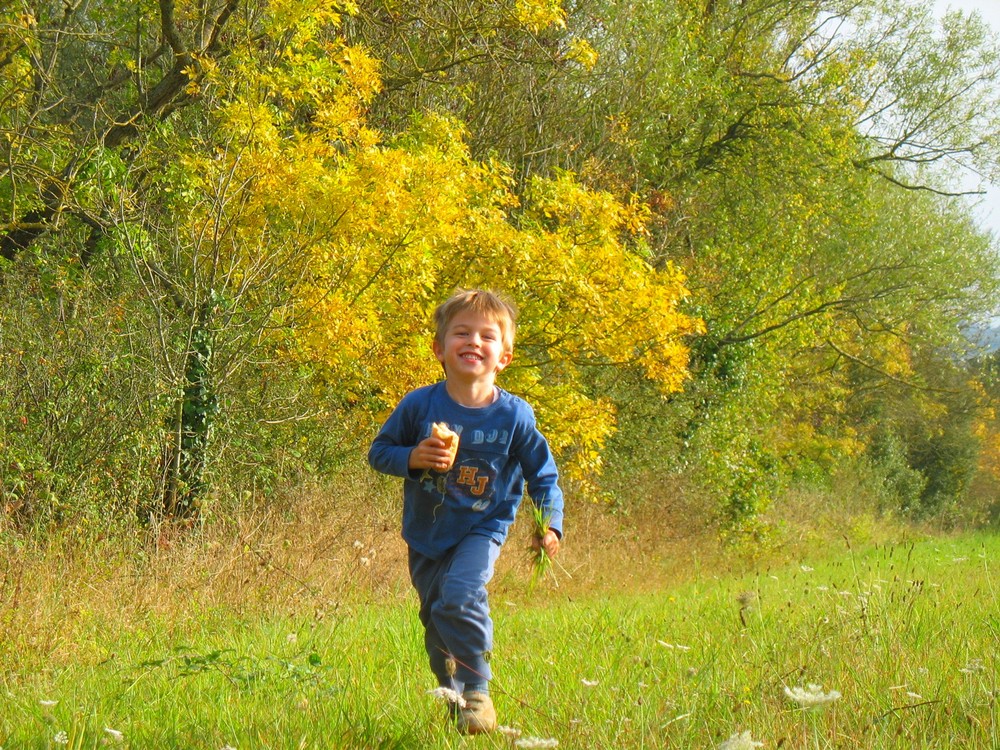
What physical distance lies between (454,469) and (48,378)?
17.5ft

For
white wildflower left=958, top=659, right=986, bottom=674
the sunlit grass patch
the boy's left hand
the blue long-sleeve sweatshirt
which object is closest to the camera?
the sunlit grass patch

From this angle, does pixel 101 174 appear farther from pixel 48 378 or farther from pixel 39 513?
pixel 39 513

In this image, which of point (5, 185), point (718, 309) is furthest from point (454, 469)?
point (718, 309)

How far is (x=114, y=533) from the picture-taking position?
323 inches

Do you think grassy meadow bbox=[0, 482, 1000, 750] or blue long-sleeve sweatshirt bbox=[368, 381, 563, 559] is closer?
grassy meadow bbox=[0, 482, 1000, 750]

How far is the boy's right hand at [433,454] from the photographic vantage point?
12.4ft

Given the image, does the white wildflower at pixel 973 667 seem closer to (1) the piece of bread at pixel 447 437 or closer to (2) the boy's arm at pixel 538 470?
(2) the boy's arm at pixel 538 470

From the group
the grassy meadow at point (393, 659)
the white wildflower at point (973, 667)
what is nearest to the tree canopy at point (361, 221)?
the grassy meadow at point (393, 659)

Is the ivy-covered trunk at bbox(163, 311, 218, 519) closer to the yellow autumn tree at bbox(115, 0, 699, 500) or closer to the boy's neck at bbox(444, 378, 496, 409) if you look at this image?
the yellow autumn tree at bbox(115, 0, 699, 500)

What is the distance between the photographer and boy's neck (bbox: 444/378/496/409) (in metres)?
4.16

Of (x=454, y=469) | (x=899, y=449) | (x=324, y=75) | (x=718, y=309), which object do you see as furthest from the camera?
(x=899, y=449)

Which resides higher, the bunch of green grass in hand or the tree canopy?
the tree canopy

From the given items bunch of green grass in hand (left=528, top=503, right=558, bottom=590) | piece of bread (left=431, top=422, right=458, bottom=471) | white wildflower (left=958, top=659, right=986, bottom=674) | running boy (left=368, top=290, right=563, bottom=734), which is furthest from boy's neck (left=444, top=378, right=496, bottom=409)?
white wildflower (left=958, top=659, right=986, bottom=674)

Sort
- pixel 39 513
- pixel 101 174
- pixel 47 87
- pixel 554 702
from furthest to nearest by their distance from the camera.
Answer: pixel 47 87 → pixel 101 174 → pixel 39 513 → pixel 554 702
